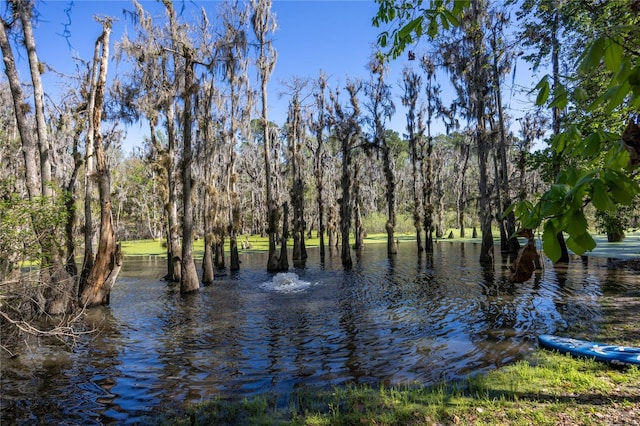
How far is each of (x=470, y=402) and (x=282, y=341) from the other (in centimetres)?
520

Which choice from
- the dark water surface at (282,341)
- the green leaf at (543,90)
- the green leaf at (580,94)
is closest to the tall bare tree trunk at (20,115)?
the dark water surface at (282,341)

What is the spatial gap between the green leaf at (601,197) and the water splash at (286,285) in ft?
51.2

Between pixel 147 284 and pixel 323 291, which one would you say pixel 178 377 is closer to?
pixel 323 291

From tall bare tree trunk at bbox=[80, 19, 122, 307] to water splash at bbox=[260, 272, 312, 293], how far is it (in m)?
6.57

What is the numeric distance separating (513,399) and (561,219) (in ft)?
15.5

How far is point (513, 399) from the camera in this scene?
16.4 feet

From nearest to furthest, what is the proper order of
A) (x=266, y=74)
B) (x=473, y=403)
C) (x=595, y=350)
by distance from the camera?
(x=473, y=403), (x=595, y=350), (x=266, y=74)

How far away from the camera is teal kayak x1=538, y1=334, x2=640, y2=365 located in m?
5.86

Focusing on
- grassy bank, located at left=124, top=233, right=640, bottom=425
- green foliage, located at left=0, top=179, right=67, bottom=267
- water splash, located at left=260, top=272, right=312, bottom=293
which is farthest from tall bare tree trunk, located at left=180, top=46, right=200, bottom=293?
grassy bank, located at left=124, top=233, right=640, bottom=425

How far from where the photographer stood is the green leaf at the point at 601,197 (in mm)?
1220

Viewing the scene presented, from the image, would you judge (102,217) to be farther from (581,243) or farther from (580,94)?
(581,243)

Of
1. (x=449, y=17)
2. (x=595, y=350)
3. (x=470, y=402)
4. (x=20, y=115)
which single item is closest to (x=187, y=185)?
(x=20, y=115)

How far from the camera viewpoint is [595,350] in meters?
6.32

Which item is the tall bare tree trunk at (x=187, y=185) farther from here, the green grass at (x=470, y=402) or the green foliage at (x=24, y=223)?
the green grass at (x=470, y=402)
